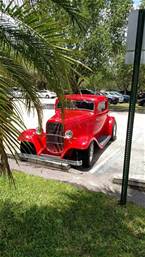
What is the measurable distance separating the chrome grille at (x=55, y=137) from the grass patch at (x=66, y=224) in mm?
1840

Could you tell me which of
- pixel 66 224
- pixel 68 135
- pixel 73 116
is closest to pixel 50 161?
pixel 68 135

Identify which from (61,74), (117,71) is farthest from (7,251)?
(117,71)

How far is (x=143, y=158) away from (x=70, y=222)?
178 inches

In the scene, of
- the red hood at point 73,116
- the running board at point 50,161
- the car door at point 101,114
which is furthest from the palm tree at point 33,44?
the car door at point 101,114

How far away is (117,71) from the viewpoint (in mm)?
26297

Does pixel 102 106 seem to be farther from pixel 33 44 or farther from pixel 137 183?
pixel 33 44

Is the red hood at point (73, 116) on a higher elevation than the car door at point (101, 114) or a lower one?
higher

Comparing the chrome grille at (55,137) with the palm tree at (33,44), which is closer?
the palm tree at (33,44)

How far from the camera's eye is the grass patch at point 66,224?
3498mm

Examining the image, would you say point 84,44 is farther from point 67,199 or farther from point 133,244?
point 133,244

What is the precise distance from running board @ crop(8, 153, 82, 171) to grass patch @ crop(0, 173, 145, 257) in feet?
4.14

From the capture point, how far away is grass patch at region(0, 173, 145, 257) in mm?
3498

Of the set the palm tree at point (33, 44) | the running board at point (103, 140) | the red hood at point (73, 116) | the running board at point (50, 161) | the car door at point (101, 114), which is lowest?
the running board at point (103, 140)

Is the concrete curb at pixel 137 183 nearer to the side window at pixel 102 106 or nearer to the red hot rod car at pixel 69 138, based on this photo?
the red hot rod car at pixel 69 138
